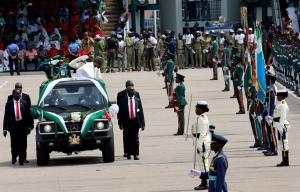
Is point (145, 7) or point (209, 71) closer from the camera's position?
point (209, 71)

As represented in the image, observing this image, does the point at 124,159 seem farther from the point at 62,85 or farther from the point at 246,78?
the point at 246,78

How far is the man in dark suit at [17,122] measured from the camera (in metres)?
26.8

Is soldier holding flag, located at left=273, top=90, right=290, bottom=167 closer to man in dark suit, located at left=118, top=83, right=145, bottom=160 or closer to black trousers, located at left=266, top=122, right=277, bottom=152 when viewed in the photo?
black trousers, located at left=266, top=122, right=277, bottom=152

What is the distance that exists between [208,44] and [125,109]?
32.2 meters

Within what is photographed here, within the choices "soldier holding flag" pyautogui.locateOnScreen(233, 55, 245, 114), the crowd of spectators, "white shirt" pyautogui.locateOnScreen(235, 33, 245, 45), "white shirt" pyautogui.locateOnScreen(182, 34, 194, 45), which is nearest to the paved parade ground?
"soldier holding flag" pyautogui.locateOnScreen(233, 55, 245, 114)

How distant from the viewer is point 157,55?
5922cm

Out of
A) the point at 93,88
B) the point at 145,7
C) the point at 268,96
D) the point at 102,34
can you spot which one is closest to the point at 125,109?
the point at 93,88

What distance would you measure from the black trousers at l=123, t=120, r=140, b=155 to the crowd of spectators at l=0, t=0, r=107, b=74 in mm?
30485

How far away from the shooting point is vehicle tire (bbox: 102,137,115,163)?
25641 millimetres

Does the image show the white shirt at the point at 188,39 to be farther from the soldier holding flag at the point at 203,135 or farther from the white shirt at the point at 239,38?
the soldier holding flag at the point at 203,135

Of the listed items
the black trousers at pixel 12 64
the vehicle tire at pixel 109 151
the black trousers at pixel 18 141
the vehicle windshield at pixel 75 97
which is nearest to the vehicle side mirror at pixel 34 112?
the vehicle windshield at pixel 75 97

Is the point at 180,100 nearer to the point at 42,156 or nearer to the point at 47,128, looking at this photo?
the point at 42,156

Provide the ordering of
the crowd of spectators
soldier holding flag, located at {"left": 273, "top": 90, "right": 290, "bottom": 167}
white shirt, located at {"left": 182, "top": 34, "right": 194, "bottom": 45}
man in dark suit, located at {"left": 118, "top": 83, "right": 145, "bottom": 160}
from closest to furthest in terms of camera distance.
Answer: soldier holding flag, located at {"left": 273, "top": 90, "right": 290, "bottom": 167}
man in dark suit, located at {"left": 118, "top": 83, "right": 145, "bottom": 160}
the crowd of spectators
white shirt, located at {"left": 182, "top": 34, "right": 194, "bottom": 45}

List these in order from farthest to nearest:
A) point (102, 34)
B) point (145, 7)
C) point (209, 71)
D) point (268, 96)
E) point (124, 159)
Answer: point (145, 7) < point (102, 34) < point (209, 71) < point (124, 159) < point (268, 96)
